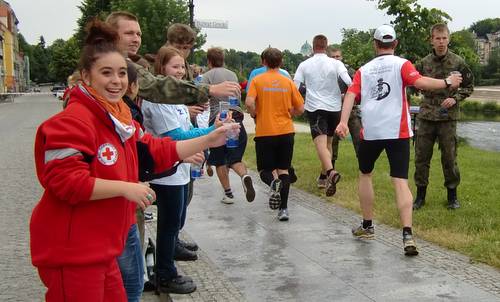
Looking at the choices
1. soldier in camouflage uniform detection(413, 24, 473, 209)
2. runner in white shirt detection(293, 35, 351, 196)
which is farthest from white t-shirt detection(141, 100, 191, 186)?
runner in white shirt detection(293, 35, 351, 196)

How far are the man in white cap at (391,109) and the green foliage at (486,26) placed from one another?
604 feet

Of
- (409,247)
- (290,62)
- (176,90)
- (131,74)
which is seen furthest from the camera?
(290,62)

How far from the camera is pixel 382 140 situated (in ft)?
17.7

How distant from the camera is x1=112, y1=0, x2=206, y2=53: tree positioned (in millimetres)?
36625

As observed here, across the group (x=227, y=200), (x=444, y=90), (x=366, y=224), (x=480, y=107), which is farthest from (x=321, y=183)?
(x=480, y=107)

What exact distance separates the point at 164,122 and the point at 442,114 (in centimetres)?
401

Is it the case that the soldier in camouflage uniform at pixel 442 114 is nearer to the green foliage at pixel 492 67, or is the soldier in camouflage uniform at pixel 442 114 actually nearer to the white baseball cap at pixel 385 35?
the white baseball cap at pixel 385 35

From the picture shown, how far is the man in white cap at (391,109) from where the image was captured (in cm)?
525

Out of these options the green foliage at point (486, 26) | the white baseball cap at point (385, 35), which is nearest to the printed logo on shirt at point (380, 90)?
the white baseball cap at point (385, 35)

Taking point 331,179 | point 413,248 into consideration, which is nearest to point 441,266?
point 413,248

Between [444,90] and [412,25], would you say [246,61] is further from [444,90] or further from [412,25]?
[444,90]

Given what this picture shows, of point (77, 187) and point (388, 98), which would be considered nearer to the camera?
point (77, 187)

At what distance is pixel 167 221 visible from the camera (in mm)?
4074

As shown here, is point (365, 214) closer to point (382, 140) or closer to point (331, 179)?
point (382, 140)
